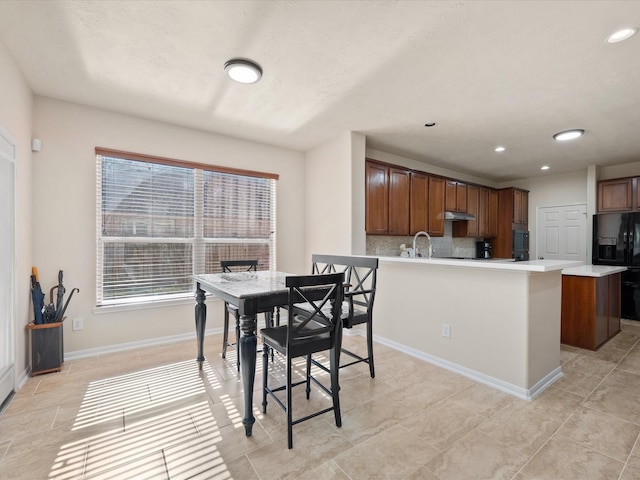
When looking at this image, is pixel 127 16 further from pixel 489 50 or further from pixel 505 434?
pixel 505 434

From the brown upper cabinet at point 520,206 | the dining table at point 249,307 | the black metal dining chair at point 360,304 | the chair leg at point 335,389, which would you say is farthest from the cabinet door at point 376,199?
the brown upper cabinet at point 520,206

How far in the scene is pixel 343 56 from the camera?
2.27 m

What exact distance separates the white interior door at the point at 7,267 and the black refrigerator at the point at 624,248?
7513 mm

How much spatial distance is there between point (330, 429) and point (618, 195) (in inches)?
242

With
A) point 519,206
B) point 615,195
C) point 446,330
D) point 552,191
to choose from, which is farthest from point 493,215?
point 446,330

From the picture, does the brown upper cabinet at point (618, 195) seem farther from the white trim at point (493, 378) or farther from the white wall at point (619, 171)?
the white trim at point (493, 378)

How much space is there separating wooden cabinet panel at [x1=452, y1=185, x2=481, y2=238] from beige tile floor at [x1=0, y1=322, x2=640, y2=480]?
3298 millimetres

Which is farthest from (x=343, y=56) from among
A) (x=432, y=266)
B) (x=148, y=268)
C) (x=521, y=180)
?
(x=521, y=180)

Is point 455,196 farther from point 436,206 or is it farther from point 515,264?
point 515,264

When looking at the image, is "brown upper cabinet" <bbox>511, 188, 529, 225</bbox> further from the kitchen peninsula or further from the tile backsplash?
the kitchen peninsula

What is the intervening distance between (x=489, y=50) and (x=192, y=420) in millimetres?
3345

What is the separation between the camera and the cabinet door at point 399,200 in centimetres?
454

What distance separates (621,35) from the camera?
2.00 m

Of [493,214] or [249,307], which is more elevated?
[493,214]
